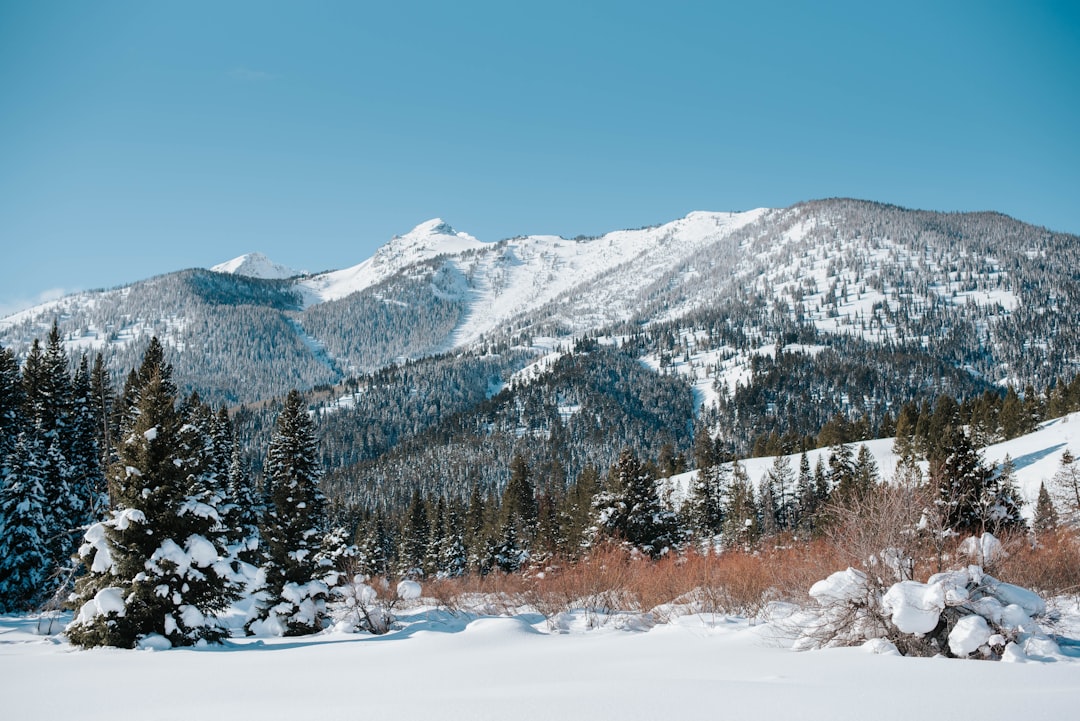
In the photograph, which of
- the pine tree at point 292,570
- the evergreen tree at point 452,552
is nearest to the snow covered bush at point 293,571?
the pine tree at point 292,570

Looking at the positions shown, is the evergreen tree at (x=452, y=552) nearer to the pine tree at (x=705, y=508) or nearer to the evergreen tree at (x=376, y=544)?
the evergreen tree at (x=376, y=544)

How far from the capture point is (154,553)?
38.3 feet

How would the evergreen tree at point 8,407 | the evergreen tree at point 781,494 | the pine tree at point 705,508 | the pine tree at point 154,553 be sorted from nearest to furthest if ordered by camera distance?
the pine tree at point 154,553 → the evergreen tree at point 8,407 → the pine tree at point 705,508 → the evergreen tree at point 781,494

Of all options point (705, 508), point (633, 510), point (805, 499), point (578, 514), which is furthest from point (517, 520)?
point (805, 499)

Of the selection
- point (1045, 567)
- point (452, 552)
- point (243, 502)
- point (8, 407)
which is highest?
point (8, 407)

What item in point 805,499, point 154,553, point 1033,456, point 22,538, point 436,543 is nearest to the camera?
point 154,553

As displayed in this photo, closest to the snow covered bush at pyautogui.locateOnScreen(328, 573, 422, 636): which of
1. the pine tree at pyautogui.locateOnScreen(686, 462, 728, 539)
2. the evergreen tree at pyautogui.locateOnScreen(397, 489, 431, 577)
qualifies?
the evergreen tree at pyautogui.locateOnScreen(397, 489, 431, 577)

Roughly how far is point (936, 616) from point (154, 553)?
1278cm

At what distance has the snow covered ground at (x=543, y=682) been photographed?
452 cm

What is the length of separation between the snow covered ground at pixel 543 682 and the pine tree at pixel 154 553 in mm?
1677

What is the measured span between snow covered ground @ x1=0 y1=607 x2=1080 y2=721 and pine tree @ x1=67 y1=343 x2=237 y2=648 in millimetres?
1677

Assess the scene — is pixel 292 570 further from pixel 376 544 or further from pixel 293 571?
pixel 376 544

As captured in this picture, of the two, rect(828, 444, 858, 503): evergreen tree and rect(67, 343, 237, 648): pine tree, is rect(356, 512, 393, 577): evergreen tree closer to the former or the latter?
rect(67, 343, 237, 648): pine tree

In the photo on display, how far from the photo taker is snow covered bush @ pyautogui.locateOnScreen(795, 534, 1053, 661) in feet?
22.1
